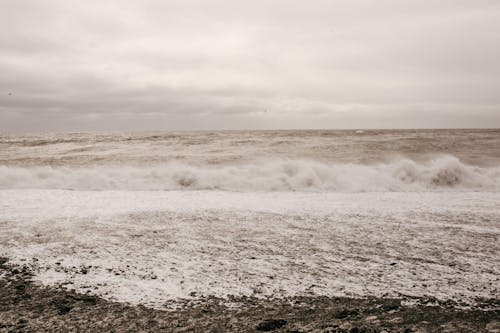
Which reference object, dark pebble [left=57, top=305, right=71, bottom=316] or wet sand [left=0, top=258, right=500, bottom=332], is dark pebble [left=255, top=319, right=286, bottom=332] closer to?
wet sand [left=0, top=258, right=500, bottom=332]

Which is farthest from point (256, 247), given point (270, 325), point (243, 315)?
point (270, 325)

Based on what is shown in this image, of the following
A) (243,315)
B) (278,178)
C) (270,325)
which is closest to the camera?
(270,325)

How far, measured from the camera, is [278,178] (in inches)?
415

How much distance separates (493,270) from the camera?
10.3 ft

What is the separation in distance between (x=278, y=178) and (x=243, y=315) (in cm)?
826

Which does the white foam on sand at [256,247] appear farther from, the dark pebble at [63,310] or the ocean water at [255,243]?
the dark pebble at [63,310]

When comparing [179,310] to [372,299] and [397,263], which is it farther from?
[397,263]

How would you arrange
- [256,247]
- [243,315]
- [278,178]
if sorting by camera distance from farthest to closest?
[278,178] < [256,247] < [243,315]

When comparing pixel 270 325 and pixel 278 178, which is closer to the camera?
pixel 270 325

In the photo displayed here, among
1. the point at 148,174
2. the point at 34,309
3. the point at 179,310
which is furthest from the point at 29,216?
the point at 148,174

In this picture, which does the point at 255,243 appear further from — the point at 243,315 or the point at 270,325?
the point at 270,325

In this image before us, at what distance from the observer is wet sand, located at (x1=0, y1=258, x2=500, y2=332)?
2.18 metres

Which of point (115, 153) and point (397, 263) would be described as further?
point (115, 153)

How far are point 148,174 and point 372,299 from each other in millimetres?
9144
